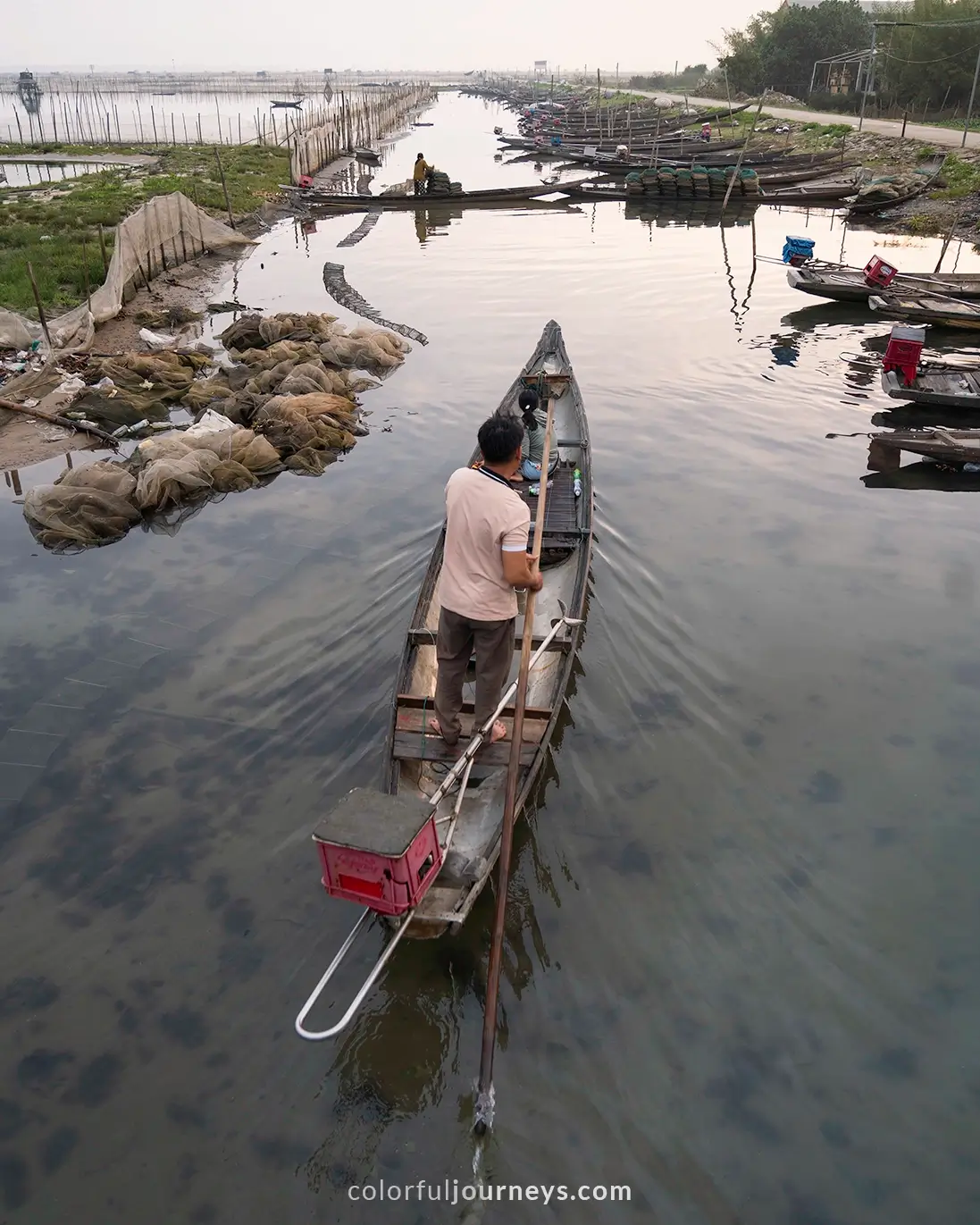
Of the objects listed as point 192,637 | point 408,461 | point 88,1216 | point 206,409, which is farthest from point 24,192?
point 88,1216

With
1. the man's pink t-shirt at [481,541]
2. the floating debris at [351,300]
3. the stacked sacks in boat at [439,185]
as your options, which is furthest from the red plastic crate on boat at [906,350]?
the stacked sacks in boat at [439,185]

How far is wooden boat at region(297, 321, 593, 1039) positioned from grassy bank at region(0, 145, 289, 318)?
1401cm

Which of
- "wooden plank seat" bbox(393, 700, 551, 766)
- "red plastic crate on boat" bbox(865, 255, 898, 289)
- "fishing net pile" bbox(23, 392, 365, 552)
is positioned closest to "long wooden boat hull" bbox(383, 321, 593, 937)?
"wooden plank seat" bbox(393, 700, 551, 766)

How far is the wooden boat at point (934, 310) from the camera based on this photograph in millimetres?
15141

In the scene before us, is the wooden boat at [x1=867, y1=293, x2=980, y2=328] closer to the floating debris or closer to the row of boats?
the row of boats

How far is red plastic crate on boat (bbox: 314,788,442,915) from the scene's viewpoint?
383 centimetres

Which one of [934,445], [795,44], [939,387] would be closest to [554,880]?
[934,445]

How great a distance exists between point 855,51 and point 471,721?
2613 inches

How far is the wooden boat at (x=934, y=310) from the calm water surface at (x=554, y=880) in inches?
263

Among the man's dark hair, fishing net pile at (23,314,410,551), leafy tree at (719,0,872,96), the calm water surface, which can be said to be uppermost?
leafy tree at (719,0,872,96)

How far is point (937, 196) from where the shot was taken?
88.1 feet

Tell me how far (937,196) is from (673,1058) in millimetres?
31473

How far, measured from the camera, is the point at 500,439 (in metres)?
4.55

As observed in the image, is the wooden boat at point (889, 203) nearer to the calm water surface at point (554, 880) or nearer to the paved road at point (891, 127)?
the paved road at point (891, 127)
